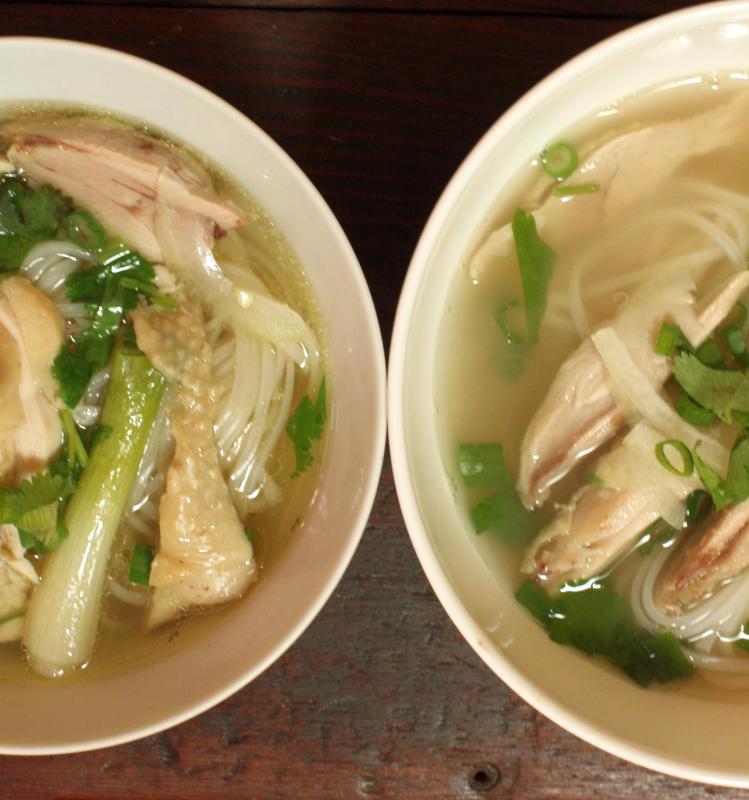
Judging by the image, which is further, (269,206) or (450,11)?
(450,11)

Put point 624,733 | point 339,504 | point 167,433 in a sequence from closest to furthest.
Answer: point 624,733, point 339,504, point 167,433

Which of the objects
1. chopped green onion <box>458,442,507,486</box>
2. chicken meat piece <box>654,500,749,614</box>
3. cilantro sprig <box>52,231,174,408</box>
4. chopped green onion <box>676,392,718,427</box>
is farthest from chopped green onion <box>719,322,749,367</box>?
cilantro sprig <box>52,231,174,408</box>

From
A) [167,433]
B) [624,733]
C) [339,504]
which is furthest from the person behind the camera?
[167,433]

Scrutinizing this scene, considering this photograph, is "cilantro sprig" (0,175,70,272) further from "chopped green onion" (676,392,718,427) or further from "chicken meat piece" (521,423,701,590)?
"chopped green onion" (676,392,718,427)

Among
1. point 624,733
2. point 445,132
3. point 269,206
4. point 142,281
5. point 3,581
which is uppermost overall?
point 445,132

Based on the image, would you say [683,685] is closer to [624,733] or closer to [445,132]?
[624,733]

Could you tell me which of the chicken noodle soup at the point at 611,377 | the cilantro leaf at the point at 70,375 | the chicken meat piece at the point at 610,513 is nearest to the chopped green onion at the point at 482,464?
the chicken noodle soup at the point at 611,377

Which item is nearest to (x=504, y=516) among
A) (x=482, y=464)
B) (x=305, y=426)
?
(x=482, y=464)

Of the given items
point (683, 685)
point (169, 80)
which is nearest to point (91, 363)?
point (169, 80)

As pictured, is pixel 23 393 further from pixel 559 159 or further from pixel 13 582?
pixel 559 159
